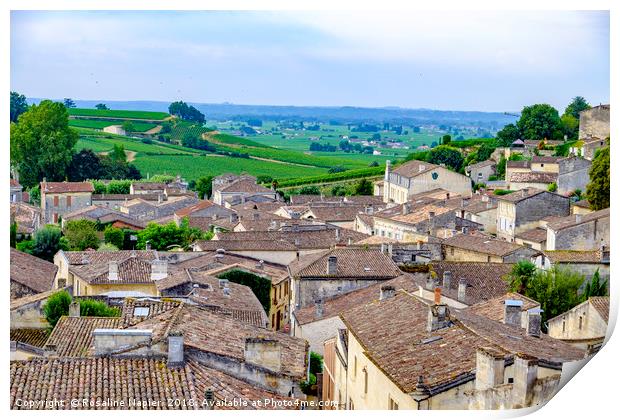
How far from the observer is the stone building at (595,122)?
→ 53.2 meters

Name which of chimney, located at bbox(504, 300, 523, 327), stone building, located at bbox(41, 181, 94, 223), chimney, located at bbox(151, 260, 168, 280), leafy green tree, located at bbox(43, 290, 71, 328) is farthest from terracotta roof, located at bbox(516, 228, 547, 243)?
stone building, located at bbox(41, 181, 94, 223)

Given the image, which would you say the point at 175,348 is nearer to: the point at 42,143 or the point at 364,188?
the point at 364,188

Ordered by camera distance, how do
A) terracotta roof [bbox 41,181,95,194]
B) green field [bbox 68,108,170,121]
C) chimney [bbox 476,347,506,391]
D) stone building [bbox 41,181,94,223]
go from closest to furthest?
chimney [bbox 476,347,506,391]
stone building [bbox 41,181,94,223]
terracotta roof [bbox 41,181,95,194]
green field [bbox 68,108,170,121]

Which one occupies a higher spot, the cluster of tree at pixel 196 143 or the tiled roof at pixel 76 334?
the tiled roof at pixel 76 334

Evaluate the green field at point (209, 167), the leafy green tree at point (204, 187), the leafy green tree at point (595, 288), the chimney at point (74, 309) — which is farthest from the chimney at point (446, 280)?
the green field at point (209, 167)

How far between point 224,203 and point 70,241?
15.4m

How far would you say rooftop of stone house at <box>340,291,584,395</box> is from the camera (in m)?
11.4

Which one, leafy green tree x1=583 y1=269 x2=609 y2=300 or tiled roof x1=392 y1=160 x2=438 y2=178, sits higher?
leafy green tree x1=583 y1=269 x2=609 y2=300

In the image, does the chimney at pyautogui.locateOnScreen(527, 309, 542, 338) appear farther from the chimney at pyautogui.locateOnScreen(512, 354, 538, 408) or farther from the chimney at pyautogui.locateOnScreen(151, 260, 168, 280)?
the chimney at pyautogui.locateOnScreen(151, 260, 168, 280)

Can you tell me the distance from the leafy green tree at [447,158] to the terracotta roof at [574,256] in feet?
98.3

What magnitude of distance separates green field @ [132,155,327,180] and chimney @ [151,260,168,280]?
4539 centimetres

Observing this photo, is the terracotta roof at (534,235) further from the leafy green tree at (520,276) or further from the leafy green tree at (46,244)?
the leafy green tree at (46,244)

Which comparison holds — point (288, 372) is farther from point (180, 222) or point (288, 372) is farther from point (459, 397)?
point (180, 222)

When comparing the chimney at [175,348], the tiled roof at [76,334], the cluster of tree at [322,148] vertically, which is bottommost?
the cluster of tree at [322,148]
